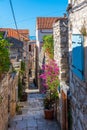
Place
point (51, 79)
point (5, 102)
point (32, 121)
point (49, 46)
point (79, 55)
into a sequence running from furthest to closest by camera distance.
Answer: point (49, 46) < point (32, 121) < point (51, 79) < point (5, 102) < point (79, 55)

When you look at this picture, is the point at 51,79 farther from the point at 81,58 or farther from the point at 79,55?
the point at 81,58

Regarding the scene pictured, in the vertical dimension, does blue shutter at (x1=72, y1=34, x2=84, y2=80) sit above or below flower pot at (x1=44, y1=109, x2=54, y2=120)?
above

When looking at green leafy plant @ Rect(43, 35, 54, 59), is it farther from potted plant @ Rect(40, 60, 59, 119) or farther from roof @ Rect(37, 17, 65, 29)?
roof @ Rect(37, 17, 65, 29)

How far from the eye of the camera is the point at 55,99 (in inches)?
518

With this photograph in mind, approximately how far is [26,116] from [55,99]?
1896 mm

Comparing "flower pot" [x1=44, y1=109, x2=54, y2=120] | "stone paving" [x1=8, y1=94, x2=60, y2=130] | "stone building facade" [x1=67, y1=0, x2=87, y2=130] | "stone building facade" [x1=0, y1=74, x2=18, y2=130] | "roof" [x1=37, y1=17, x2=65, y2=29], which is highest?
"roof" [x1=37, y1=17, x2=65, y2=29]

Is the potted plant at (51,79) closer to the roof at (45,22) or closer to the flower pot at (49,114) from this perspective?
the flower pot at (49,114)

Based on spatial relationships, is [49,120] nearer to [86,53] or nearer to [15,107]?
[15,107]

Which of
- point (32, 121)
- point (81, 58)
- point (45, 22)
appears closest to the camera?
point (81, 58)

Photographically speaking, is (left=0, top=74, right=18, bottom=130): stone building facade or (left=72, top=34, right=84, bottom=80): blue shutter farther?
(left=0, top=74, right=18, bottom=130): stone building facade

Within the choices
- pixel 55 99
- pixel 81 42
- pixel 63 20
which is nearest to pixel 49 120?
pixel 55 99

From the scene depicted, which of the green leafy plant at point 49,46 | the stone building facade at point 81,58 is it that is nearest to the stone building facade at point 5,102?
the stone building facade at point 81,58

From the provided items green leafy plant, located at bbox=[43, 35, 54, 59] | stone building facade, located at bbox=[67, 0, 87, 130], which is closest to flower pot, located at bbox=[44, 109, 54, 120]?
green leafy plant, located at bbox=[43, 35, 54, 59]

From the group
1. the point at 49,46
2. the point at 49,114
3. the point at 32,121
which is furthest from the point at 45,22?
the point at 32,121
